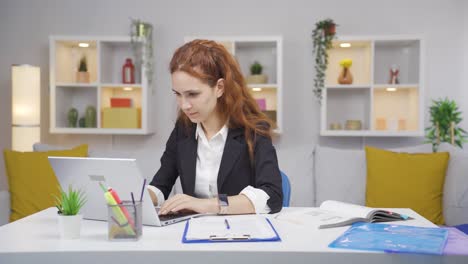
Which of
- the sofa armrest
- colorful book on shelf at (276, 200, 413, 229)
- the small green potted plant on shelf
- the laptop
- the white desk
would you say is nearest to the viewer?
the white desk

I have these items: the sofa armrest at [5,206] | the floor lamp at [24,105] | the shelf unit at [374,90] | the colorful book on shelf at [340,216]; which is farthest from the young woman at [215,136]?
the floor lamp at [24,105]

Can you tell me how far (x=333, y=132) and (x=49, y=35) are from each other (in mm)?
2603

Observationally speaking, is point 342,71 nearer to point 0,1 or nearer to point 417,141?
point 417,141

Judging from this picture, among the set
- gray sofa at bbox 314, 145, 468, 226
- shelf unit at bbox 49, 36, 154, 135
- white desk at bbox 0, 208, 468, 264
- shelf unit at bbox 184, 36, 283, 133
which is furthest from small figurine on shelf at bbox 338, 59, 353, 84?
white desk at bbox 0, 208, 468, 264

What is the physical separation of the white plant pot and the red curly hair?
0.74 meters

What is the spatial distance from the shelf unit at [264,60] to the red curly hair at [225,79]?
6.89ft

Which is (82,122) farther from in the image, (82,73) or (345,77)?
(345,77)

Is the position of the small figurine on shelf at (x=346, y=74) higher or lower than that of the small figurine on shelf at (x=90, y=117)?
higher

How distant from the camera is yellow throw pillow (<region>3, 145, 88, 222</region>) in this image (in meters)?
3.33

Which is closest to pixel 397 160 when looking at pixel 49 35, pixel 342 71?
pixel 342 71

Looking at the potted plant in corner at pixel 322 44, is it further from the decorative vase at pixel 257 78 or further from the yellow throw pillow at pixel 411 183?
the yellow throw pillow at pixel 411 183

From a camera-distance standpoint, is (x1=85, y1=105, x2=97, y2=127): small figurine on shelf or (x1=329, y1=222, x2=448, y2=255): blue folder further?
(x1=85, y1=105, x2=97, y2=127): small figurine on shelf

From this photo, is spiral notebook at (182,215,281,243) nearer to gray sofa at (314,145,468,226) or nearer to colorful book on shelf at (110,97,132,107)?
gray sofa at (314,145,468,226)

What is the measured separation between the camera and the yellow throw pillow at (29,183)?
10.9 ft
